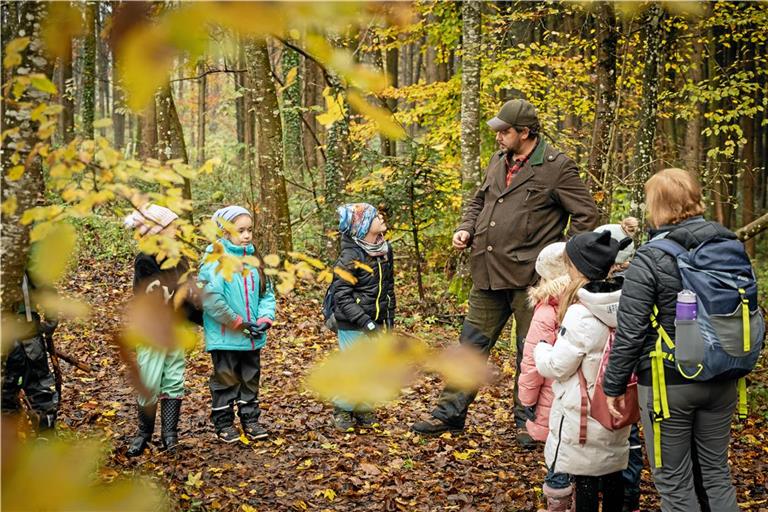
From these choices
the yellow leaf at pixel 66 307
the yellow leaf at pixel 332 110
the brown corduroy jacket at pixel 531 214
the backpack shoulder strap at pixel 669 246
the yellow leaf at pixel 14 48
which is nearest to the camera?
the yellow leaf at pixel 14 48

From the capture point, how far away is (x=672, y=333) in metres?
3.20

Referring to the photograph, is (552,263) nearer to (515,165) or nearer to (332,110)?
(515,165)

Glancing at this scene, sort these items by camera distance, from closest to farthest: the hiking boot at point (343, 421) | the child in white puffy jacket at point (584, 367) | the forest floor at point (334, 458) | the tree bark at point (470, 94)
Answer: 1. the child in white puffy jacket at point (584, 367)
2. the forest floor at point (334, 458)
3. the hiking boot at point (343, 421)
4. the tree bark at point (470, 94)

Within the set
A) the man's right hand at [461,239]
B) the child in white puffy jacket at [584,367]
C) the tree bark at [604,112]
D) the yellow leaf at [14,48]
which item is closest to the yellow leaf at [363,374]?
the yellow leaf at [14,48]

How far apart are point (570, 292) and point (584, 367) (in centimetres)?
41

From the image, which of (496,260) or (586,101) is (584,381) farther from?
(586,101)

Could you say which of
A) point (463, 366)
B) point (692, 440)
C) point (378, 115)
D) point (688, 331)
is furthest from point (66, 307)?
point (692, 440)

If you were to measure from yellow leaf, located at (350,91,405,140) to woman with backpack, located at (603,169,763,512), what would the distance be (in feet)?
6.97

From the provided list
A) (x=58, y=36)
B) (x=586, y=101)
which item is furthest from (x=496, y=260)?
(x=586, y=101)

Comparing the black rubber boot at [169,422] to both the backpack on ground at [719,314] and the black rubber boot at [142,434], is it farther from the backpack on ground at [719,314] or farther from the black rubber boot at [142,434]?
the backpack on ground at [719,314]

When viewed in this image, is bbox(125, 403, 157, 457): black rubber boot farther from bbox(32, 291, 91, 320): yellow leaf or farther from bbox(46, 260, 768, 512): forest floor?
bbox(32, 291, 91, 320): yellow leaf

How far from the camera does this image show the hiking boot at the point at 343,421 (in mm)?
5555

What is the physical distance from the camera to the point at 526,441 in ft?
16.8

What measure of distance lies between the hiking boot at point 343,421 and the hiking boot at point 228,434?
82 centimetres
